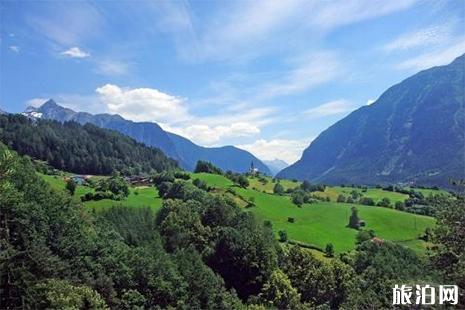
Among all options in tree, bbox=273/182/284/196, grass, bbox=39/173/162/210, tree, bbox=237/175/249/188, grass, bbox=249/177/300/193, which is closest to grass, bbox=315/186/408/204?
grass, bbox=249/177/300/193

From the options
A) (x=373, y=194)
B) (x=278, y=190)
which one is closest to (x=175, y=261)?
(x=278, y=190)

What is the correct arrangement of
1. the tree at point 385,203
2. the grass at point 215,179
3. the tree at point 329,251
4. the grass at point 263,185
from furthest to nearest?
the grass at point 263,185
the tree at point 385,203
the grass at point 215,179
the tree at point 329,251

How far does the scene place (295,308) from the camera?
204 ft

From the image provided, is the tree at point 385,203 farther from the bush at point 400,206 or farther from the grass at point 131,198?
the grass at point 131,198

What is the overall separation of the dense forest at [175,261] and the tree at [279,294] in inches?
5.0

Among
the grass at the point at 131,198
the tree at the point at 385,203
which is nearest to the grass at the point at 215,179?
the grass at the point at 131,198

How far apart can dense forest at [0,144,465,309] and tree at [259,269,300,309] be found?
127 mm

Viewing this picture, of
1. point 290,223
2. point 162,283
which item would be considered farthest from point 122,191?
point 162,283

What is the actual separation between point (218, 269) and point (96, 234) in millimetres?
21941

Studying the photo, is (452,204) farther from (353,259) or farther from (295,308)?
(353,259)

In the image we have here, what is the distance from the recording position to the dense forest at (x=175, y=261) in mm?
41688

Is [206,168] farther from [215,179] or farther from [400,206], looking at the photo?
[400,206]

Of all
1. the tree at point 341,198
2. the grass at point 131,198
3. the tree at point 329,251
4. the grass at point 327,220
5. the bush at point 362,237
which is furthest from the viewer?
the tree at point 341,198

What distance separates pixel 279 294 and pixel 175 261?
13.4m
